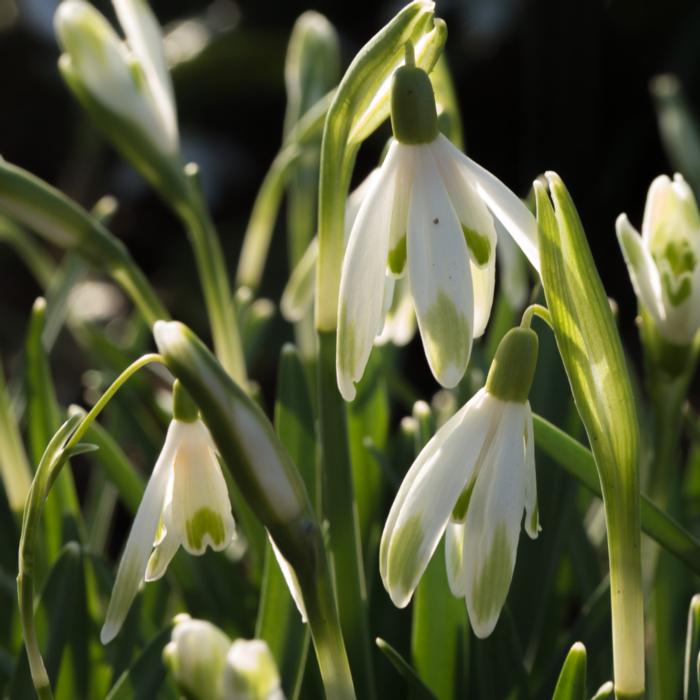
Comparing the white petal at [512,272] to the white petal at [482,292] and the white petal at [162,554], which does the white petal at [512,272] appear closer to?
the white petal at [482,292]

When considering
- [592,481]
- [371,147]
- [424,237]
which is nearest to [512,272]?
[592,481]

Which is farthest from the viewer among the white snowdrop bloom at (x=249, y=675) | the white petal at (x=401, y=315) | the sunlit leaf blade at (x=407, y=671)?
the white petal at (x=401, y=315)

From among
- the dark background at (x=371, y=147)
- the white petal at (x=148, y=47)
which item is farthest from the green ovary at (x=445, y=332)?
the dark background at (x=371, y=147)

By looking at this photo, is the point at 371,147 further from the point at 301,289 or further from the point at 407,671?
the point at 407,671

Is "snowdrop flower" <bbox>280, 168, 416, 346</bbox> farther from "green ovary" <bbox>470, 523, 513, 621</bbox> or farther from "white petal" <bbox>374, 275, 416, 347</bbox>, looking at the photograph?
"green ovary" <bbox>470, 523, 513, 621</bbox>

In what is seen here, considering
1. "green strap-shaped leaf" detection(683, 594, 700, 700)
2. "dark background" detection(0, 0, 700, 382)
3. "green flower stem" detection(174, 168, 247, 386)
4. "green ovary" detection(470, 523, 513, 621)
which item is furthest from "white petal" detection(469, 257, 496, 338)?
"dark background" detection(0, 0, 700, 382)

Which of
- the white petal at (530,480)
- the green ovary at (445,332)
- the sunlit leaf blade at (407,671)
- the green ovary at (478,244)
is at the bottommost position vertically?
the sunlit leaf blade at (407,671)
